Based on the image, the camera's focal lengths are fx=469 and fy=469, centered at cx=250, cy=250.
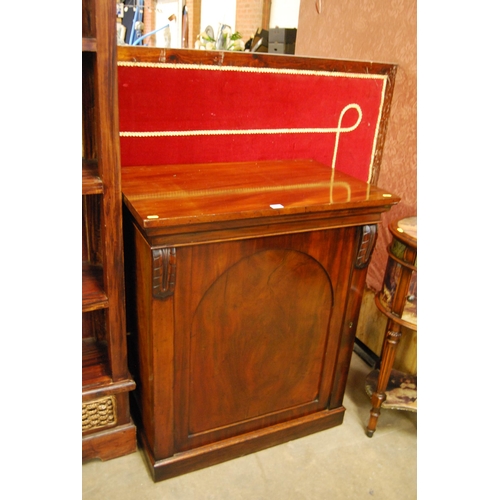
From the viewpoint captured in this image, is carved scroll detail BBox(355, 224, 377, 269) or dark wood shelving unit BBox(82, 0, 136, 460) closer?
dark wood shelving unit BBox(82, 0, 136, 460)

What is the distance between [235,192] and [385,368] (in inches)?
35.6

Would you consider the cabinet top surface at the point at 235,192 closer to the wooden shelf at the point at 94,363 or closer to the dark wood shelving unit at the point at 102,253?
the dark wood shelving unit at the point at 102,253

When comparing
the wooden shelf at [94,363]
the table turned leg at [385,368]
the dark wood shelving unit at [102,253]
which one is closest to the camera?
the dark wood shelving unit at [102,253]

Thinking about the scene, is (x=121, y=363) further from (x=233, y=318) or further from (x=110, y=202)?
(x=110, y=202)

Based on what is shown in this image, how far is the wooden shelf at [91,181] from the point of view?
1243 millimetres

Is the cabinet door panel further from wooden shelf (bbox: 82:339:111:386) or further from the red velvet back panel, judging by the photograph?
the red velvet back panel

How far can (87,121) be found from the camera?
1363 millimetres

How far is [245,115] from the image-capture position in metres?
1.80

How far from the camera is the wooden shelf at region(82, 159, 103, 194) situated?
4.08 feet

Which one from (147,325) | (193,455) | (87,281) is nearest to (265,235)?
(147,325)

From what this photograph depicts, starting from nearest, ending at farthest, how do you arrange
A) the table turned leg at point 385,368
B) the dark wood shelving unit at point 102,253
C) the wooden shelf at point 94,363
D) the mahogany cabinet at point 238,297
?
the dark wood shelving unit at point 102,253, the mahogany cabinet at point 238,297, the wooden shelf at point 94,363, the table turned leg at point 385,368

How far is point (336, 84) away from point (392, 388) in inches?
49.9

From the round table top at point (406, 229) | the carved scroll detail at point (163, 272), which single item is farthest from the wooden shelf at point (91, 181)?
the round table top at point (406, 229)

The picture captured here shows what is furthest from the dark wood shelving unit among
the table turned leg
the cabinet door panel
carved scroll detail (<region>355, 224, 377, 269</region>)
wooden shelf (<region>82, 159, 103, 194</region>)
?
the table turned leg
